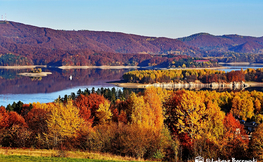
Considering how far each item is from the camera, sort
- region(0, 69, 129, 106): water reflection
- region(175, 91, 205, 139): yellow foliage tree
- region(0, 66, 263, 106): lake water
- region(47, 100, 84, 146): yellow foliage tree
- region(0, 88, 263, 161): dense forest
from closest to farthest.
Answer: region(0, 88, 263, 161): dense forest → region(47, 100, 84, 146): yellow foliage tree → region(175, 91, 205, 139): yellow foliage tree → region(0, 66, 263, 106): lake water → region(0, 69, 129, 106): water reflection

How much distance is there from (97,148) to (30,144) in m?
5.13

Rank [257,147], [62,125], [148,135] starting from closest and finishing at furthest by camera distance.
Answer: [257,147], [148,135], [62,125]

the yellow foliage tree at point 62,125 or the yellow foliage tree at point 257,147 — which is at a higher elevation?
the yellow foliage tree at point 62,125

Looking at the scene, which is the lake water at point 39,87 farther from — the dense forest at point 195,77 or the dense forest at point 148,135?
the dense forest at point 148,135

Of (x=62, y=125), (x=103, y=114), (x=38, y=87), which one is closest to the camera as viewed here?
(x=62, y=125)

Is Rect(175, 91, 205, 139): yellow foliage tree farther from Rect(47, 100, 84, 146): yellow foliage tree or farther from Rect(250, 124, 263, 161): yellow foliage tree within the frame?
Rect(47, 100, 84, 146): yellow foliage tree

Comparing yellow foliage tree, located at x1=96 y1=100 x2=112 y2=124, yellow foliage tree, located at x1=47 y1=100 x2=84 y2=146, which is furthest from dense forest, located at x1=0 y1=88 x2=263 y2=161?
yellow foliage tree, located at x1=96 y1=100 x2=112 y2=124

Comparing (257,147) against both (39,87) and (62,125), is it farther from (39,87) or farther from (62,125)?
(39,87)

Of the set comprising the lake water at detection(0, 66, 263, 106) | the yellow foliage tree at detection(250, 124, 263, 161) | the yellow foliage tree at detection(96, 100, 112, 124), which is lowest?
the lake water at detection(0, 66, 263, 106)

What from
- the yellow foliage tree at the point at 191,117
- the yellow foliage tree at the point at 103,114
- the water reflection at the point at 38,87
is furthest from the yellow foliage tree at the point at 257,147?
the water reflection at the point at 38,87

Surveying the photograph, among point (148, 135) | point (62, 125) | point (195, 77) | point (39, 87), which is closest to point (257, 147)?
point (148, 135)

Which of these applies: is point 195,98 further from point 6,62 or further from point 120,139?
point 6,62

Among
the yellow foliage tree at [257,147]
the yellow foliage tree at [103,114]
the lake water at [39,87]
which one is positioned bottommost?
the lake water at [39,87]

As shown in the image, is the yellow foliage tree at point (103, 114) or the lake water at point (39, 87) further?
the lake water at point (39, 87)
